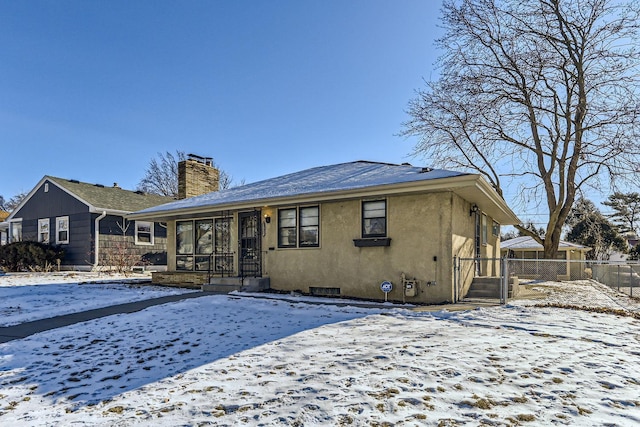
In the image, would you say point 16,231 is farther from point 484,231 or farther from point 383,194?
point 484,231

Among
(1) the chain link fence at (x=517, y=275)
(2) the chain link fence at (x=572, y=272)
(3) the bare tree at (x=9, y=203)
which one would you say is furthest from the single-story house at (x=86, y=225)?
(3) the bare tree at (x=9, y=203)

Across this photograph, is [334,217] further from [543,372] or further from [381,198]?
[543,372]

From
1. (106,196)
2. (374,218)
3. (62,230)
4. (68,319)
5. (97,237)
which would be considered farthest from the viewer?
(106,196)

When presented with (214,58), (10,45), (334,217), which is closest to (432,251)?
(334,217)

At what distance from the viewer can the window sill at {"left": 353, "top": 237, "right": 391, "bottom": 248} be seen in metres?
8.81

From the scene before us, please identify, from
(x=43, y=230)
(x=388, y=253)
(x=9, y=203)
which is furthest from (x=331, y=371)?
(x=9, y=203)

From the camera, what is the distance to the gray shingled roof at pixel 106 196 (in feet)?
58.6

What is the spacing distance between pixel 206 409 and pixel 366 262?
20.3ft

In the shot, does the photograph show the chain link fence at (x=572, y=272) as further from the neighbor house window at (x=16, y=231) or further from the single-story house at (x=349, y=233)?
the neighbor house window at (x=16, y=231)

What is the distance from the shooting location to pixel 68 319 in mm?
7328

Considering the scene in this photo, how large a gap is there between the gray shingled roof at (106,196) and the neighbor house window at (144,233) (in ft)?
2.82

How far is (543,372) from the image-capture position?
399 cm

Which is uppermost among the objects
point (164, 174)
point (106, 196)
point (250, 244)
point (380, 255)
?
point (164, 174)

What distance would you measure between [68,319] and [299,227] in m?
5.47
